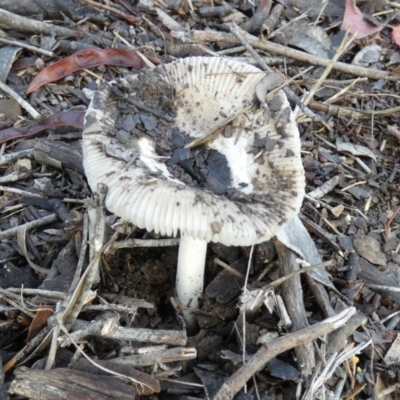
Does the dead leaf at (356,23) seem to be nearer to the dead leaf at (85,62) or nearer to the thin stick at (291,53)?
the thin stick at (291,53)

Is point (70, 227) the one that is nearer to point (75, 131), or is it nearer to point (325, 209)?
point (75, 131)

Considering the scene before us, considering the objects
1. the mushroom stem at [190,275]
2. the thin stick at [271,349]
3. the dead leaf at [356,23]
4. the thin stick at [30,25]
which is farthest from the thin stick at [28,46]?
the thin stick at [271,349]

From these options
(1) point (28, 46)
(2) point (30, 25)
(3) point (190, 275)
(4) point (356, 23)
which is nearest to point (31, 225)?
(3) point (190, 275)

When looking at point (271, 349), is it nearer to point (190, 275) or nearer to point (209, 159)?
point (190, 275)

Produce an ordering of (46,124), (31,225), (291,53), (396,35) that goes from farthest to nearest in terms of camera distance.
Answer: (396,35), (291,53), (46,124), (31,225)

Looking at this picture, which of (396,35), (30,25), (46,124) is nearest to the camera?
(46,124)

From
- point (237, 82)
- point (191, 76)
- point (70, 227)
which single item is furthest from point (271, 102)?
point (70, 227)
